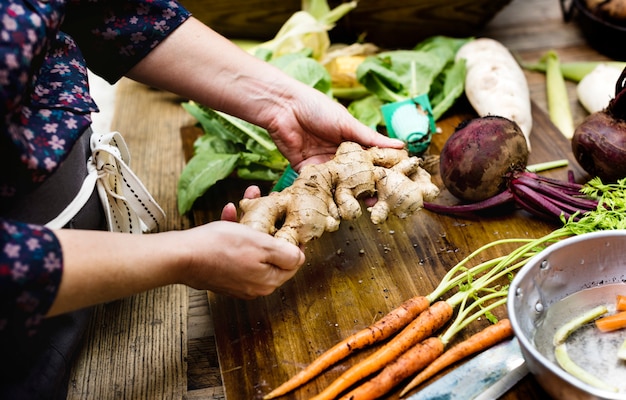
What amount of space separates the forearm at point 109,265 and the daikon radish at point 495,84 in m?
1.14

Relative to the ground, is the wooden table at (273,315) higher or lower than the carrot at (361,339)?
lower

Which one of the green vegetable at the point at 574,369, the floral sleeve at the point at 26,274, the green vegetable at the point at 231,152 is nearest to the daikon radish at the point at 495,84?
the green vegetable at the point at 231,152

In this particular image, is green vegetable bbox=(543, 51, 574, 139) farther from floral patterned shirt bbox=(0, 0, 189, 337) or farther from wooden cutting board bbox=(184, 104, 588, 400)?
floral patterned shirt bbox=(0, 0, 189, 337)

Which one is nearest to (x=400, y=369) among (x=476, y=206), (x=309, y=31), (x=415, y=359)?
(x=415, y=359)

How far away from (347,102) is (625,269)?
Answer: 1189mm

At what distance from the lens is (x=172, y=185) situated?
1.92 m

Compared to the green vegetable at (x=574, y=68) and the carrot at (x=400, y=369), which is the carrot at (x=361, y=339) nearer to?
the carrot at (x=400, y=369)

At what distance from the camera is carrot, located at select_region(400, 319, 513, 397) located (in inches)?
47.0

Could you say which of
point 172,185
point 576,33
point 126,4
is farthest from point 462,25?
point 126,4

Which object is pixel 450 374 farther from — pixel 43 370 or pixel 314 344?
pixel 43 370

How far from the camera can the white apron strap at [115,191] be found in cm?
130

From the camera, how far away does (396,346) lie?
4.06 feet

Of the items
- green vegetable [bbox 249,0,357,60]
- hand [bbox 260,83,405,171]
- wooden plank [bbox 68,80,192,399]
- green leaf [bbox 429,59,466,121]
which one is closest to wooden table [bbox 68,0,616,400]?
wooden plank [bbox 68,80,192,399]

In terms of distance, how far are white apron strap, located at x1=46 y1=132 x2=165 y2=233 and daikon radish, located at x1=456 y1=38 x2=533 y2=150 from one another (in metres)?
1.03
